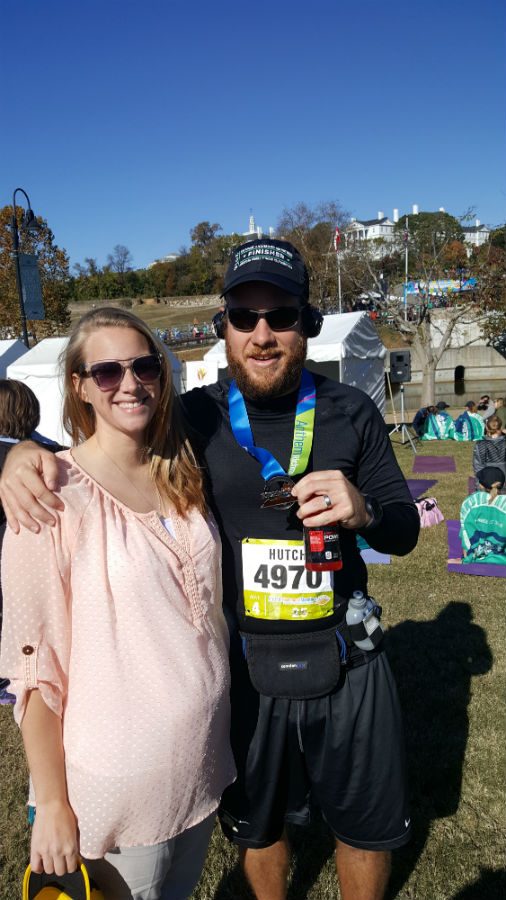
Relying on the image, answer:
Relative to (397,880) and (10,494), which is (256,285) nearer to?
(10,494)

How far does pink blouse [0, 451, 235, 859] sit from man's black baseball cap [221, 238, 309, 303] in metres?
0.85

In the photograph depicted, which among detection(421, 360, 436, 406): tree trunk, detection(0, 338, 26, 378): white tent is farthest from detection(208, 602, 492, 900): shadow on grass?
detection(421, 360, 436, 406): tree trunk

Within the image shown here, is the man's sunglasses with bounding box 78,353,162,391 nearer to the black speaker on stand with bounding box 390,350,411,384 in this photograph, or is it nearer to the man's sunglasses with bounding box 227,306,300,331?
the man's sunglasses with bounding box 227,306,300,331

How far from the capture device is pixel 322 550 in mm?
1678

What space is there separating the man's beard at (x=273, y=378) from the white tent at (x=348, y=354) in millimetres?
10809

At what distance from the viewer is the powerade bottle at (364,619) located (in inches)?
78.2

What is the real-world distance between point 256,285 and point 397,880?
2.63 m

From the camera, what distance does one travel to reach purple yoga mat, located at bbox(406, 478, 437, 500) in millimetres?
9984

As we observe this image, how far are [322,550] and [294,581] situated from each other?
12.1 inches

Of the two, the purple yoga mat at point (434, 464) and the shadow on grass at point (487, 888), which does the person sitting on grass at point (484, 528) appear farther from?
the purple yoga mat at point (434, 464)

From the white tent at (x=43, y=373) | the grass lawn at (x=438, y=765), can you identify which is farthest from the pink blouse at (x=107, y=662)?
the white tent at (x=43, y=373)

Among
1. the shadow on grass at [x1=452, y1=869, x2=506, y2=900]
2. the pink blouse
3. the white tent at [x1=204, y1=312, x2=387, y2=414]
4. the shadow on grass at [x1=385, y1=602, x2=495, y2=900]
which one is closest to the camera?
the pink blouse

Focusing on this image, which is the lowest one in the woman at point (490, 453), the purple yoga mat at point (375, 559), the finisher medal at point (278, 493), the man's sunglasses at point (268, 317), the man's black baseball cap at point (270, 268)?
the purple yoga mat at point (375, 559)

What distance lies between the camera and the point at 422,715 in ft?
12.8
